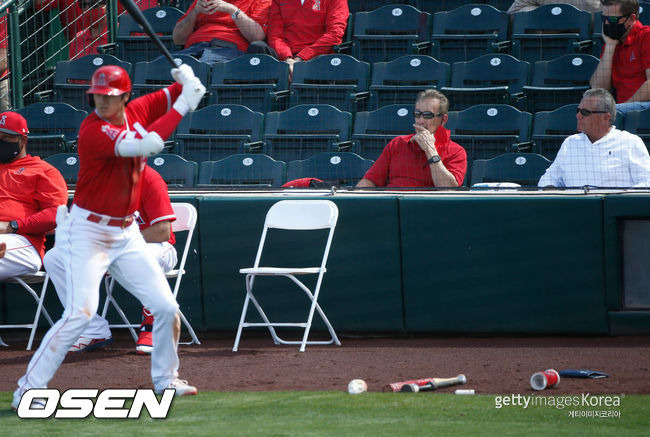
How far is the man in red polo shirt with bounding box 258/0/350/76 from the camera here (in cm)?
937

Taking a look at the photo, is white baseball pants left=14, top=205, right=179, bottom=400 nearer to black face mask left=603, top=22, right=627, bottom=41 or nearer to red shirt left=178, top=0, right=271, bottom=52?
black face mask left=603, top=22, right=627, bottom=41

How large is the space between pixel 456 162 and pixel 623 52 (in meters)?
2.04

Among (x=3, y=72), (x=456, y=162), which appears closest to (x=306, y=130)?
(x=456, y=162)

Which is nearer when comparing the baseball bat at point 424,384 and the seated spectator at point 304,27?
the baseball bat at point 424,384

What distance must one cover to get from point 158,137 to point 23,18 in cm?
655

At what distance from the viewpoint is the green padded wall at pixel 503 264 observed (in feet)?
21.2

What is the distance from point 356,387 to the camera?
4.79 meters

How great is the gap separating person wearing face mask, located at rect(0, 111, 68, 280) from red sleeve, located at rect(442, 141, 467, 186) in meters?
2.81

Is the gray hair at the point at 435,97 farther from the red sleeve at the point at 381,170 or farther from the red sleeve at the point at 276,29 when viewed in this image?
the red sleeve at the point at 276,29

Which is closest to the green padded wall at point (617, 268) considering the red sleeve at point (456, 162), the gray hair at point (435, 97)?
the red sleeve at point (456, 162)

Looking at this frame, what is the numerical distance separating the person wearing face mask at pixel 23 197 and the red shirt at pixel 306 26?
3.26m

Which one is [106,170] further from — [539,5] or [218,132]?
[539,5]

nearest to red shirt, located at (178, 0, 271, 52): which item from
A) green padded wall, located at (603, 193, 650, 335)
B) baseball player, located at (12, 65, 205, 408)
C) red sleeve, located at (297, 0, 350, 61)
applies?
red sleeve, located at (297, 0, 350, 61)

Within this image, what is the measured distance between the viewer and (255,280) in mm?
6926
